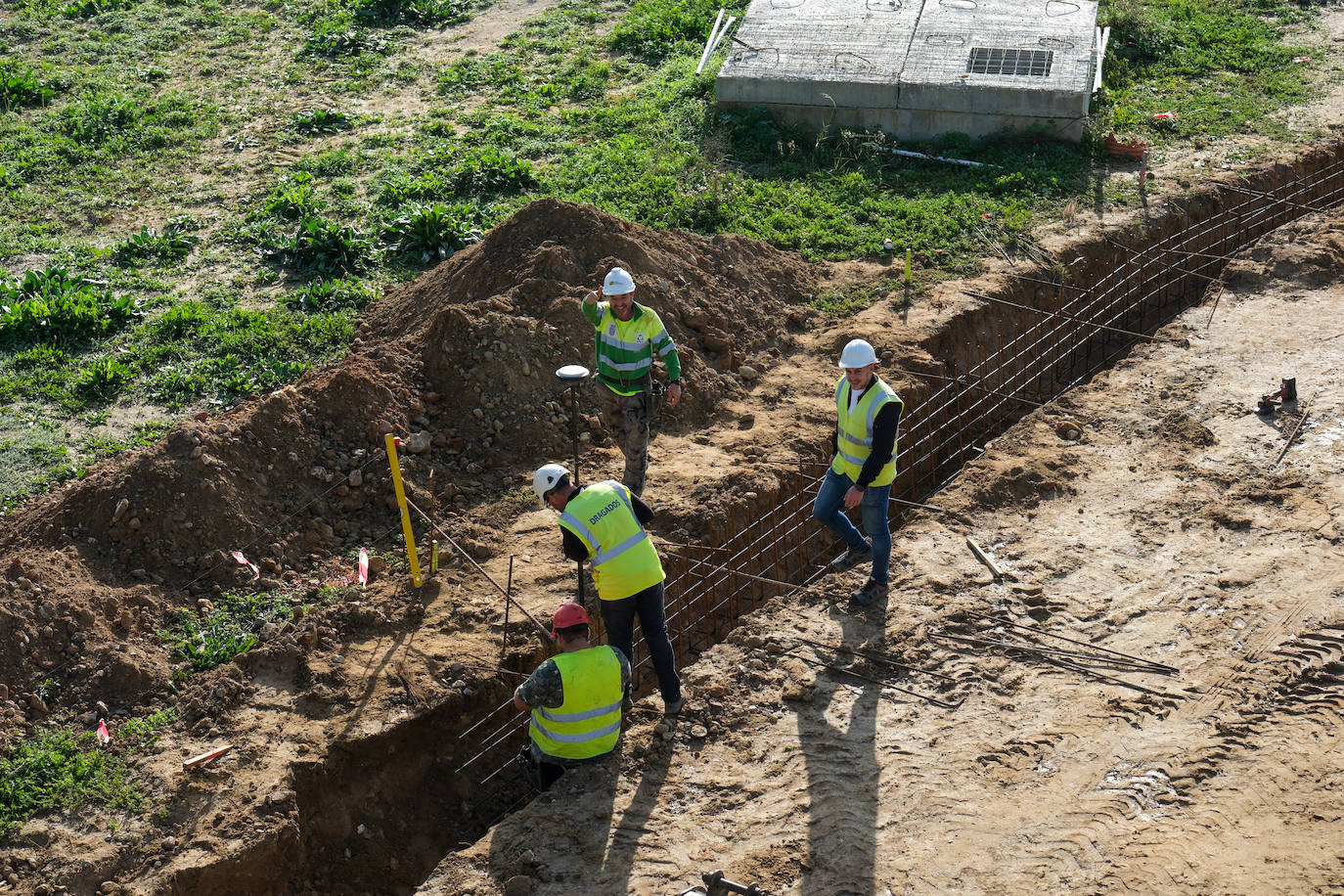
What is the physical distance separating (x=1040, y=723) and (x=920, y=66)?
9.67 meters

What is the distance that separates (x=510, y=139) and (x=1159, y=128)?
25.8 feet

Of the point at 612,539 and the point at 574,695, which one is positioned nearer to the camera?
the point at 574,695

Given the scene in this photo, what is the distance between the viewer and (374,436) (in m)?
9.16

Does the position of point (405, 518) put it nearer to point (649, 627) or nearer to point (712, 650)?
point (649, 627)

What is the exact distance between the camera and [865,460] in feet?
25.7

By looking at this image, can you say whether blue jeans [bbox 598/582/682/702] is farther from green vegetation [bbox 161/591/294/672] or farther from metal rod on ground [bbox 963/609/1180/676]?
green vegetation [bbox 161/591/294/672]

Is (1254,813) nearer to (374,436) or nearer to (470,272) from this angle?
(374,436)

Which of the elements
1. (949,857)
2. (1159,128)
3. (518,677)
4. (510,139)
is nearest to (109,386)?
(518,677)

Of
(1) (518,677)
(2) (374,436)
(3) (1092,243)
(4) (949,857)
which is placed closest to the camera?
(4) (949,857)

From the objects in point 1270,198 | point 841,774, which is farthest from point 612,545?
point 1270,198

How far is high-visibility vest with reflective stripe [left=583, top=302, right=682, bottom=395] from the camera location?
8.52 m

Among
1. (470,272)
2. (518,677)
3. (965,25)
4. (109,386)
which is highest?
(965,25)

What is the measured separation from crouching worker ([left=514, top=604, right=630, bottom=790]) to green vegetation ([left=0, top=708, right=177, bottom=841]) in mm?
2369

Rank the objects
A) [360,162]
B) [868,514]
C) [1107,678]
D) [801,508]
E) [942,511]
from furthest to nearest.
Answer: [360,162]
[801,508]
[942,511]
[868,514]
[1107,678]
